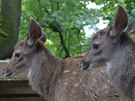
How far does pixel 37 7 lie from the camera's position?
11953mm

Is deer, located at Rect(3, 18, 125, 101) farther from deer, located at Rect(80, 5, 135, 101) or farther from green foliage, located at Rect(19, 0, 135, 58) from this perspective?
green foliage, located at Rect(19, 0, 135, 58)

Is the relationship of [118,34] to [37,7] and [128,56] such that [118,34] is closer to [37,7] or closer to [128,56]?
[128,56]

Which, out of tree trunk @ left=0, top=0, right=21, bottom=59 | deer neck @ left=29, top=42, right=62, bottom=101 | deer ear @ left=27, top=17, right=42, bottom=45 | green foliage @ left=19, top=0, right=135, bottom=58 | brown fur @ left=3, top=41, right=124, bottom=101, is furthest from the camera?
green foliage @ left=19, top=0, right=135, bottom=58

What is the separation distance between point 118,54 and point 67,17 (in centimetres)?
528

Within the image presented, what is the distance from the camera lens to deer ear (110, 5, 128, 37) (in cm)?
520

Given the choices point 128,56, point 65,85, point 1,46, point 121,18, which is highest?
point 121,18

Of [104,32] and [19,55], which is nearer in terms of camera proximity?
[104,32]

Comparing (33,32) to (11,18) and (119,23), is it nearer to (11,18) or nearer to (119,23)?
(119,23)

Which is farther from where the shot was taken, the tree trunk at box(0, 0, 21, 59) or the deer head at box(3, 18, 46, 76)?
the tree trunk at box(0, 0, 21, 59)

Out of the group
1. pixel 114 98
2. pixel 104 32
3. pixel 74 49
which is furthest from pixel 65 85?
pixel 74 49

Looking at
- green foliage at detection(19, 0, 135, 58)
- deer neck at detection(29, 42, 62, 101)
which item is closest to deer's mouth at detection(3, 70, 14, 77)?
deer neck at detection(29, 42, 62, 101)

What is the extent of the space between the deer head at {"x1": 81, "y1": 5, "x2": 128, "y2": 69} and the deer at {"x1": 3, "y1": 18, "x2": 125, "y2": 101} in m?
0.64

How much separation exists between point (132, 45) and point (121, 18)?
1.36 ft

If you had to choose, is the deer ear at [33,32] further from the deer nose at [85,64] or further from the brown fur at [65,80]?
the deer nose at [85,64]
